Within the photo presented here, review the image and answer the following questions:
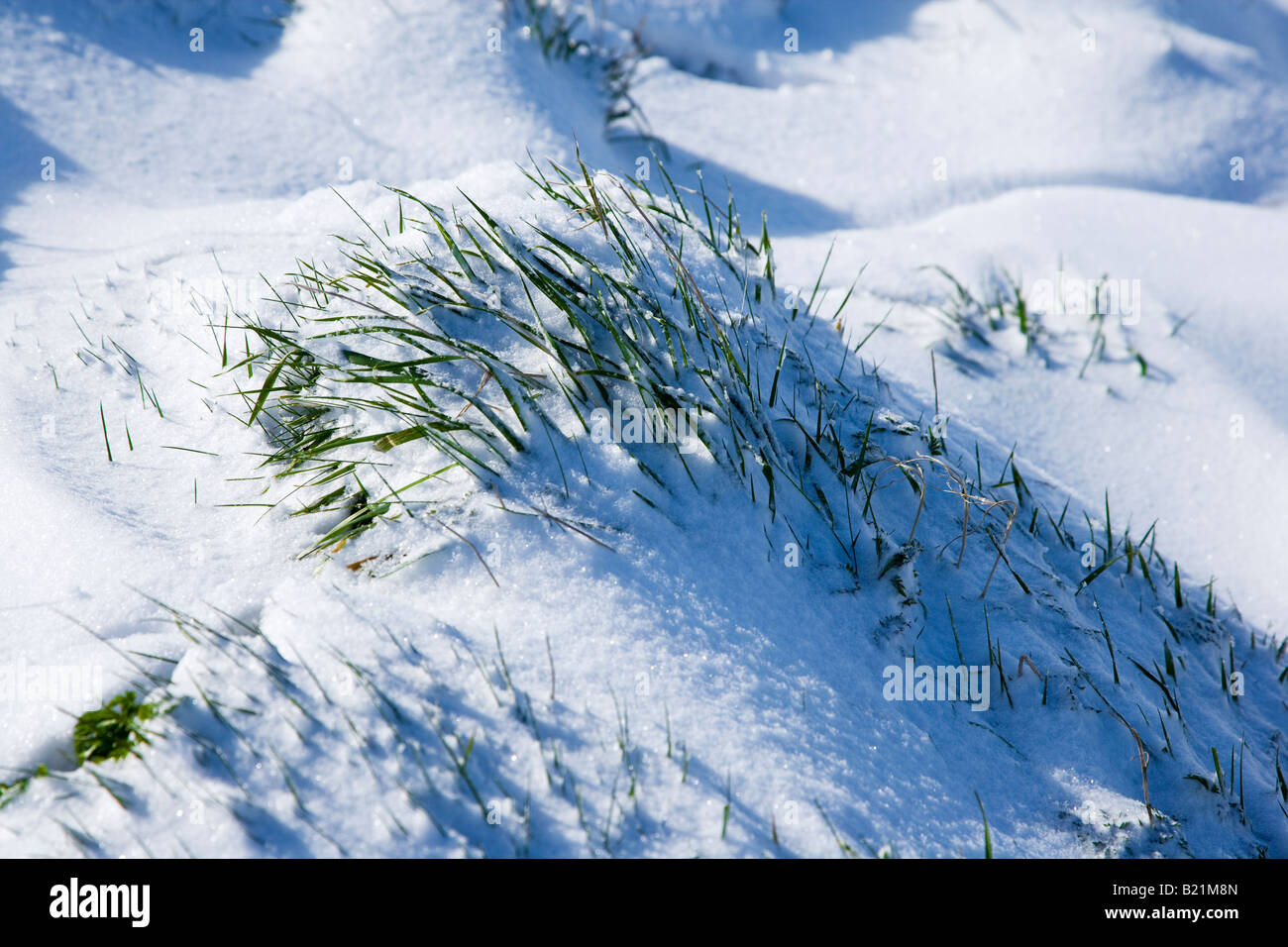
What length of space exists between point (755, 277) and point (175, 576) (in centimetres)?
162

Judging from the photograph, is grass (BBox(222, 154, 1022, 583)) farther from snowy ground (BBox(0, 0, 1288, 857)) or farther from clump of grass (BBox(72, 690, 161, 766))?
clump of grass (BBox(72, 690, 161, 766))

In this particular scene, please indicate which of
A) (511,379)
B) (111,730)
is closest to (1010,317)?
(511,379)

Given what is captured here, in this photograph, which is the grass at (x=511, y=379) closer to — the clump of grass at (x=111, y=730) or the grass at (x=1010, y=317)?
the clump of grass at (x=111, y=730)

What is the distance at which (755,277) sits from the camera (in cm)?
226

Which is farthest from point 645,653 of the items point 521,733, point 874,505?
point 874,505

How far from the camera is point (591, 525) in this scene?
1.55 m

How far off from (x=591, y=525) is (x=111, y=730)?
855mm

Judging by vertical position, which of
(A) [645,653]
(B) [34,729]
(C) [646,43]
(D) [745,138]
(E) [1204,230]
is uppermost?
(C) [646,43]

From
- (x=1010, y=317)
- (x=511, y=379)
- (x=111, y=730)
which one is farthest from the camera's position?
(x=1010, y=317)

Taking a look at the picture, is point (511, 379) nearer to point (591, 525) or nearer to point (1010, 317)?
point (591, 525)

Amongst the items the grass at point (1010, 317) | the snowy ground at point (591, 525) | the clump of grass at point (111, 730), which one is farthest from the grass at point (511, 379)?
the grass at point (1010, 317)

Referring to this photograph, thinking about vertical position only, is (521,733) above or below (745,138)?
below

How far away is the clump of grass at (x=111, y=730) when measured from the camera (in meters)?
1.24
